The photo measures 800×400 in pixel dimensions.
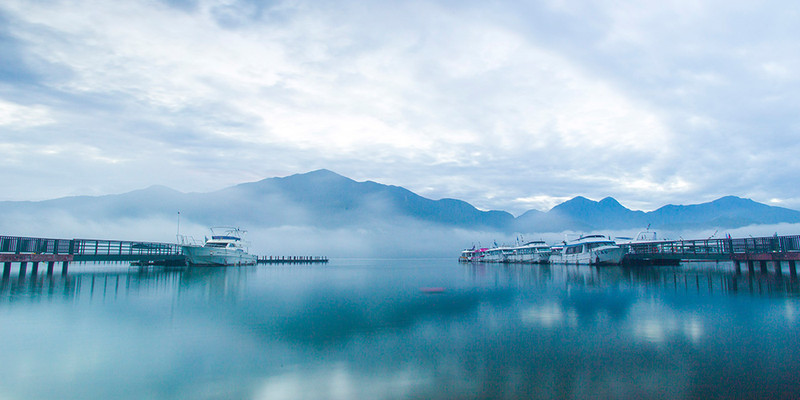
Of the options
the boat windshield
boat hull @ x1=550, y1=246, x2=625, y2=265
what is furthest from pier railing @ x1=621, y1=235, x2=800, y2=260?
the boat windshield

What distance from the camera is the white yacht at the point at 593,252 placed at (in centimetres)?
6209

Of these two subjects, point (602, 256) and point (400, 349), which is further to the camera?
point (602, 256)

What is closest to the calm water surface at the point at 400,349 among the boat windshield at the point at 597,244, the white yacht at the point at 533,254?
the boat windshield at the point at 597,244

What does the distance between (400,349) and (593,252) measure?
58949 millimetres

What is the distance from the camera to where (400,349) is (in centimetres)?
1343

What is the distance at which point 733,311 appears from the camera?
1981 centimetres

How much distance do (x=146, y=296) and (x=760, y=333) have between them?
30944 millimetres

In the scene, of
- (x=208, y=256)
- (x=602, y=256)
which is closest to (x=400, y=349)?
(x=602, y=256)

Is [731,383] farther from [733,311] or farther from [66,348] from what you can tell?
[66,348]

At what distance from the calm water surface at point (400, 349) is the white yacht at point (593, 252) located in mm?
38923

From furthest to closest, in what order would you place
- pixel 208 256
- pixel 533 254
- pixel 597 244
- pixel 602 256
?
pixel 533 254 < pixel 597 244 < pixel 208 256 < pixel 602 256

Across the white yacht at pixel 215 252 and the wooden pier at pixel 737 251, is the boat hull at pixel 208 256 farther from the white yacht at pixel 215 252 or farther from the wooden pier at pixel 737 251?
the wooden pier at pixel 737 251

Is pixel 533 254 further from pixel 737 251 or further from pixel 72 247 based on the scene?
pixel 72 247

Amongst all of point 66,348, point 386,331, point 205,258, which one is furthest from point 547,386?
point 205,258
